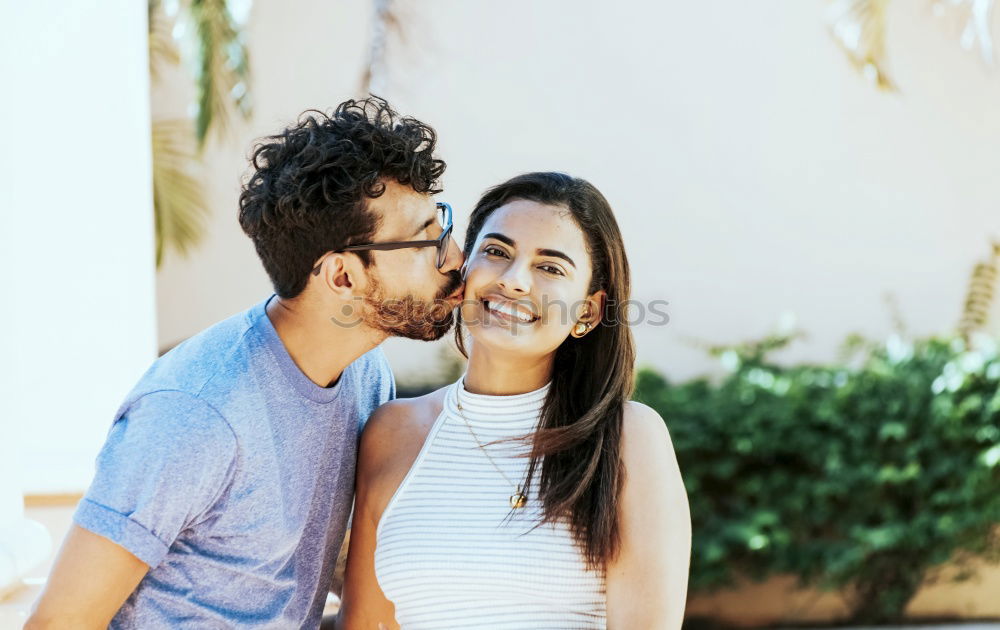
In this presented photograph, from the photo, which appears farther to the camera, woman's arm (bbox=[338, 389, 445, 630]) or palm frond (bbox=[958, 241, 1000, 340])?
palm frond (bbox=[958, 241, 1000, 340])

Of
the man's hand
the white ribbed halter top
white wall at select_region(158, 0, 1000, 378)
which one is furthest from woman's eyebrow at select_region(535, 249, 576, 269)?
white wall at select_region(158, 0, 1000, 378)

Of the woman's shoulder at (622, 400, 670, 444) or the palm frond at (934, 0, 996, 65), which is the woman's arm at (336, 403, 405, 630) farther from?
the palm frond at (934, 0, 996, 65)

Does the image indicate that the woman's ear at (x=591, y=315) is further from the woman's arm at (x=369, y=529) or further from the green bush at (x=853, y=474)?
the green bush at (x=853, y=474)

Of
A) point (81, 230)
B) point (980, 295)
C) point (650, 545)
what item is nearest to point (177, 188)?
point (81, 230)

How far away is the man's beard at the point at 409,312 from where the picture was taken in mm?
2541

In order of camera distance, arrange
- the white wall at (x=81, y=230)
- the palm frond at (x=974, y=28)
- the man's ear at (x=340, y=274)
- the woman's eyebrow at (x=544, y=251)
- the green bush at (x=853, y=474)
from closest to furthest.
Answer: the man's ear at (x=340, y=274), the woman's eyebrow at (x=544, y=251), the white wall at (x=81, y=230), the green bush at (x=853, y=474), the palm frond at (x=974, y=28)

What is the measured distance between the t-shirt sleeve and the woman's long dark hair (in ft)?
2.51

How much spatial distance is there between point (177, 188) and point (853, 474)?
15.2ft

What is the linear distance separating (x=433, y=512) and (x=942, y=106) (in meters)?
6.12

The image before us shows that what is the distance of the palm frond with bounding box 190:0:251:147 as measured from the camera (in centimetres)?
661

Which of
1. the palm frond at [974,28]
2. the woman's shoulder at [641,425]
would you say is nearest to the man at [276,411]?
the woman's shoulder at [641,425]

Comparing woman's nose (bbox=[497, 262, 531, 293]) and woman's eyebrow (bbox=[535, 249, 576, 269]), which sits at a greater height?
woman's eyebrow (bbox=[535, 249, 576, 269])

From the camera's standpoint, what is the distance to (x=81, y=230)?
4.01 meters

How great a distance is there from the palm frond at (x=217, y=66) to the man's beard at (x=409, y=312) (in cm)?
452
